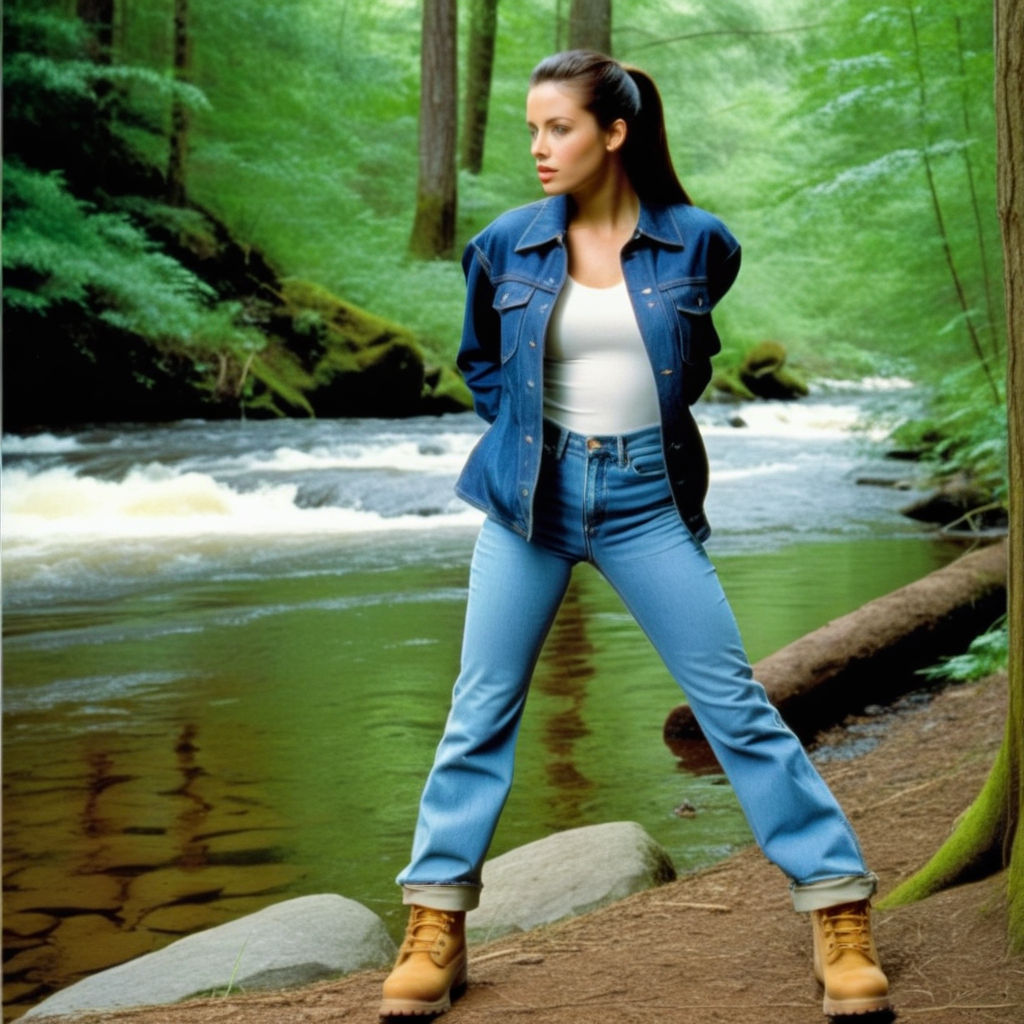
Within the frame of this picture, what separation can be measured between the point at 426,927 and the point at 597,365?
1146 mm

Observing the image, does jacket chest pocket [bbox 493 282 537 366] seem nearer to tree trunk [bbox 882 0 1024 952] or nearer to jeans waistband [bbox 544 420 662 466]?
jeans waistband [bbox 544 420 662 466]

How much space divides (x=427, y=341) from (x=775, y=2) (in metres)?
16.4

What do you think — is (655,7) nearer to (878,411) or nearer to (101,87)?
(101,87)

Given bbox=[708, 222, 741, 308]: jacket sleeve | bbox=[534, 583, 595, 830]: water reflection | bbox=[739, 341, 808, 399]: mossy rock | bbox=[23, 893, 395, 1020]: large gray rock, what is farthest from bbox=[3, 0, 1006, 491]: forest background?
bbox=[708, 222, 741, 308]: jacket sleeve

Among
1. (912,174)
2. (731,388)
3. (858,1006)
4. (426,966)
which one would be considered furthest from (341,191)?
(858,1006)

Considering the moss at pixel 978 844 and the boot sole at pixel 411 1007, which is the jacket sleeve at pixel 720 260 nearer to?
the moss at pixel 978 844

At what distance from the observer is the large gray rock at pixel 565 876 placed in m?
4.35

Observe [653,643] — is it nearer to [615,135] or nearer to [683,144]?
[615,135]

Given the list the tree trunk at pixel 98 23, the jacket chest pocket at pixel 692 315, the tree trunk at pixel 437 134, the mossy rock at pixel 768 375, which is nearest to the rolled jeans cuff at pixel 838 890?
the jacket chest pocket at pixel 692 315

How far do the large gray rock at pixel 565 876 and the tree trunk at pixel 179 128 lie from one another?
2032 centimetres

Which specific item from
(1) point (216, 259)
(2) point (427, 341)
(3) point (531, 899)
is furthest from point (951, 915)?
(2) point (427, 341)

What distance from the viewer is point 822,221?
46.9 ft

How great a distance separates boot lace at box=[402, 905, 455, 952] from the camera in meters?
2.99

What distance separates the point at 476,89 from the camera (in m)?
30.4
